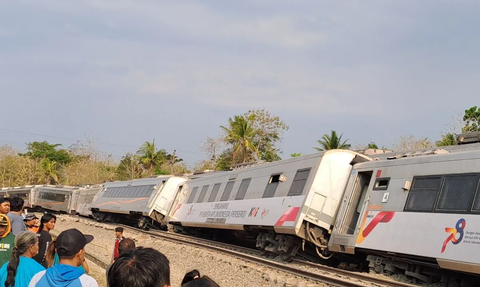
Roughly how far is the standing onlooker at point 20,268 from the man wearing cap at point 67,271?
782 millimetres

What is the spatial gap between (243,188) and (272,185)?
2.51 m

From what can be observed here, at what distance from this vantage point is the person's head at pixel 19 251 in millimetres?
5320

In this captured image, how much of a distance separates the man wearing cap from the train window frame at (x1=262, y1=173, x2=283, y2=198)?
1355cm

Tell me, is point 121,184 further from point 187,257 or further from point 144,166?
point 144,166

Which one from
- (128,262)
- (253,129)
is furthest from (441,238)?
(253,129)

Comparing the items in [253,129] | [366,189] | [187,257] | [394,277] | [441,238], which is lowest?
[187,257]

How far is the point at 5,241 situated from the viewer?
6.55 metres

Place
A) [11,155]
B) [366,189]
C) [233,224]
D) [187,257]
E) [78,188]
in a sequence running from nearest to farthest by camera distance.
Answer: [366,189] < [187,257] < [233,224] < [78,188] < [11,155]

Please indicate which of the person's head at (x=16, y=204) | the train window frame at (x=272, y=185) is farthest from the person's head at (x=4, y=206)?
the train window frame at (x=272, y=185)

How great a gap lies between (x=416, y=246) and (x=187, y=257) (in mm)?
9212

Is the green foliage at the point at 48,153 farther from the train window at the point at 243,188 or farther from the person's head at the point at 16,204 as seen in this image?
the person's head at the point at 16,204

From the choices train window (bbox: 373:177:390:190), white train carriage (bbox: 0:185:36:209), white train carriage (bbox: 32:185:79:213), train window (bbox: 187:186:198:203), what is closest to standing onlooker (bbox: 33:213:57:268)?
train window (bbox: 373:177:390:190)

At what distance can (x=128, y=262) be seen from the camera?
351 cm

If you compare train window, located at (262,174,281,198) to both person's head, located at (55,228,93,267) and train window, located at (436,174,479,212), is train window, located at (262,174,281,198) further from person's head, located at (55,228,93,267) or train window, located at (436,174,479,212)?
person's head, located at (55,228,93,267)
